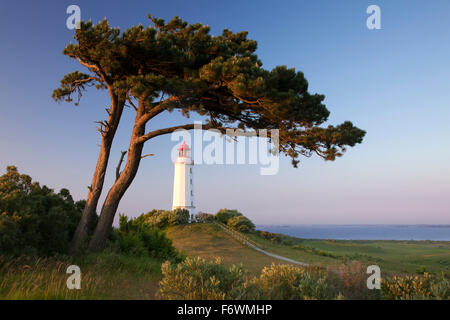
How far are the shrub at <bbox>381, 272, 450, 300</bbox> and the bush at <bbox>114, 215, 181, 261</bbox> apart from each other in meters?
7.83

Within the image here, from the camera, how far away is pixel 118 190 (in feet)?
33.9

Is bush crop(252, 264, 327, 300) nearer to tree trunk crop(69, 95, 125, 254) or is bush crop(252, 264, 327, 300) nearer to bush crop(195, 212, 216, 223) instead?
tree trunk crop(69, 95, 125, 254)

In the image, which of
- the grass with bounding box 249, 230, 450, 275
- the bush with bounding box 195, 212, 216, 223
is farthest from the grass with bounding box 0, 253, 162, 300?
the bush with bounding box 195, 212, 216, 223

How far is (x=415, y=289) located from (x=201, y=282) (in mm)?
4062

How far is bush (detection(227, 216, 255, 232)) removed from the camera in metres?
29.8

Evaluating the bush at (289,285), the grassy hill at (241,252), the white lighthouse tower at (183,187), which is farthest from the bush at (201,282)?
the white lighthouse tower at (183,187)

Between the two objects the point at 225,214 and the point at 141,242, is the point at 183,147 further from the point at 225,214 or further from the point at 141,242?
the point at 141,242

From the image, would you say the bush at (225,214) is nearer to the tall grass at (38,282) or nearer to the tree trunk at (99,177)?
the tree trunk at (99,177)

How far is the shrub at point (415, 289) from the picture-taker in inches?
197

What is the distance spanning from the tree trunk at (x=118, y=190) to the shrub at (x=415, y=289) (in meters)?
8.28

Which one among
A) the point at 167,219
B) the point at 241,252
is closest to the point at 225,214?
the point at 167,219

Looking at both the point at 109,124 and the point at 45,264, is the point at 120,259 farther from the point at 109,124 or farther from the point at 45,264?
the point at 109,124
